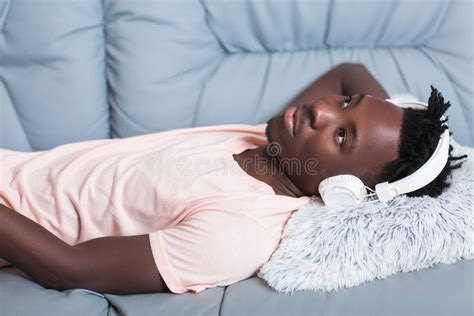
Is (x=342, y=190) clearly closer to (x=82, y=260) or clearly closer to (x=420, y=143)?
(x=420, y=143)

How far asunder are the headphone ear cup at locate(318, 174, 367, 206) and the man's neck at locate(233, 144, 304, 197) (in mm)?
106

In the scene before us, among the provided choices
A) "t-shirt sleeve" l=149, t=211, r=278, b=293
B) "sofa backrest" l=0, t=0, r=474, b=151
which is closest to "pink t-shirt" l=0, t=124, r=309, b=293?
"t-shirt sleeve" l=149, t=211, r=278, b=293

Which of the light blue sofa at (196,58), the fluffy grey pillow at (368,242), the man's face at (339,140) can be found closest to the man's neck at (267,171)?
the man's face at (339,140)

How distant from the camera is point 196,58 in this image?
1.47 m

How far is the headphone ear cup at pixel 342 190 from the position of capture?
1102mm

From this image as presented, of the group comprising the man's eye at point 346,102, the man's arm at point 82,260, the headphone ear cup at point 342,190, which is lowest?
the man's arm at point 82,260

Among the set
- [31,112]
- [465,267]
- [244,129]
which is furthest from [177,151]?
[465,267]

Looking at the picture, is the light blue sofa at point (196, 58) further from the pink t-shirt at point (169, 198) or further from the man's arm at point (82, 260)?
the man's arm at point (82, 260)

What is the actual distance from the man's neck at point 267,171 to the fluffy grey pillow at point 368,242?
0.12 m

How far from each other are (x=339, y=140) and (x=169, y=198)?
386mm

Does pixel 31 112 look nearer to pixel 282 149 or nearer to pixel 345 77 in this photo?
pixel 282 149

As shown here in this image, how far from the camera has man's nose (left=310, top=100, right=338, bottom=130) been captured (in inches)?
46.0

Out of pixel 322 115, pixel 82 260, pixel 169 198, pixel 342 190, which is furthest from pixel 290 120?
pixel 82 260

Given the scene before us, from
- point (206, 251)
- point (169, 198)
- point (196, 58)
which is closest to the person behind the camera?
point (206, 251)
